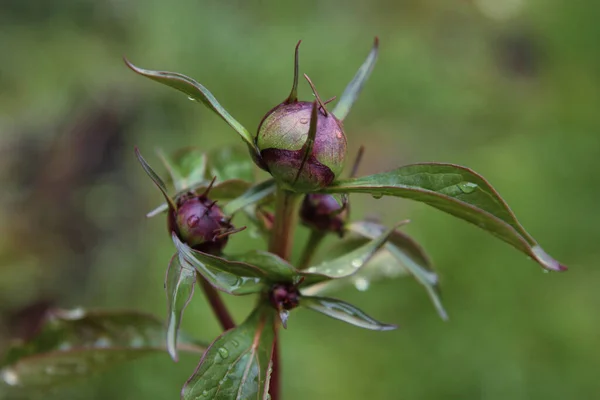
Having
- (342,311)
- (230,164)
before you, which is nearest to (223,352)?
(342,311)

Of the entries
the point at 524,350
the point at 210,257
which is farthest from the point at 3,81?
the point at 210,257

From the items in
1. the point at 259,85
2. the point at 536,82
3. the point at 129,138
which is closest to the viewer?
the point at 129,138

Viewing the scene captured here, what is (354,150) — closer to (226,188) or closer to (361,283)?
(361,283)

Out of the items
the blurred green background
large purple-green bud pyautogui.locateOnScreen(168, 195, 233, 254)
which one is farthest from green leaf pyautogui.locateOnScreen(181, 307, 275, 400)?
the blurred green background

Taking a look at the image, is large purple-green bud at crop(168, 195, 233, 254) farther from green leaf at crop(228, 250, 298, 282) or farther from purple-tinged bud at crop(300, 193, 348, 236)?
purple-tinged bud at crop(300, 193, 348, 236)

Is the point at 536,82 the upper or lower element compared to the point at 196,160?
lower

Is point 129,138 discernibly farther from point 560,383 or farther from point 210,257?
point 210,257
